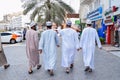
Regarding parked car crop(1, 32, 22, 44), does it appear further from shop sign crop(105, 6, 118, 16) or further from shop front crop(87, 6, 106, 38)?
shop sign crop(105, 6, 118, 16)

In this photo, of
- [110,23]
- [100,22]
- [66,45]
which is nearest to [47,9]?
[100,22]

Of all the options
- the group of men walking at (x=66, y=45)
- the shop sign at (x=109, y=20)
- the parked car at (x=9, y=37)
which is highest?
the shop sign at (x=109, y=20)

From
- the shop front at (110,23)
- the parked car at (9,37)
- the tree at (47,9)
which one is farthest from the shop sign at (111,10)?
the parked car at (9,37)

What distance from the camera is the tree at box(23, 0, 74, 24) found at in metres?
36.8

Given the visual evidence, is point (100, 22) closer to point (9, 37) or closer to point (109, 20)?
point (109, 20)

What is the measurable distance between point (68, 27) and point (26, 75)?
2219mm

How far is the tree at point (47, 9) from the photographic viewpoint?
1447 inches

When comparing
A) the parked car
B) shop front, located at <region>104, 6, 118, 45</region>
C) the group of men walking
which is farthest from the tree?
the group of men walking

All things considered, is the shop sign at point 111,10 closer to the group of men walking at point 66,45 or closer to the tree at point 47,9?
the tree at point 47,9

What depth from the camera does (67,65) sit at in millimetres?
10641

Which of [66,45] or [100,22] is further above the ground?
[100,22]

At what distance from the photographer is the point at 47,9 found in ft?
122

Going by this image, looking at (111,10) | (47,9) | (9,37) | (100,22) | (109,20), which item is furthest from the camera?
(47,9)

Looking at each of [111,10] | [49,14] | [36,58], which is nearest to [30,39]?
[36,58]
